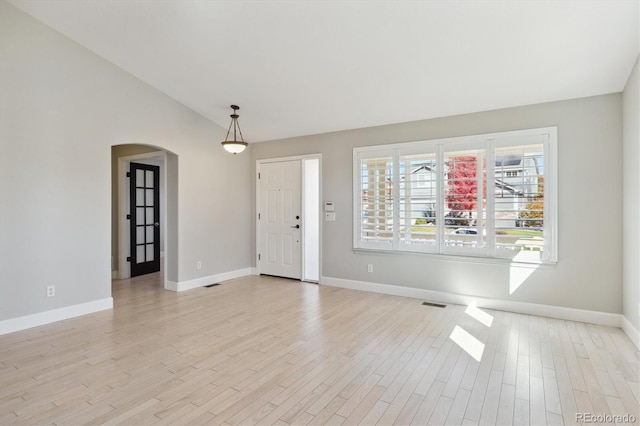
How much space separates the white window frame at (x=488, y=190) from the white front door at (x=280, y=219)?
1.26m

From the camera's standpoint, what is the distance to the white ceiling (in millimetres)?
2969

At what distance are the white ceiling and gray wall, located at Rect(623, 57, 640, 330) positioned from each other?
0.94ft

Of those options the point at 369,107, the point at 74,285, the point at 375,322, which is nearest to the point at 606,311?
the point at 375,322

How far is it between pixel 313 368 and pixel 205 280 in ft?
11.9

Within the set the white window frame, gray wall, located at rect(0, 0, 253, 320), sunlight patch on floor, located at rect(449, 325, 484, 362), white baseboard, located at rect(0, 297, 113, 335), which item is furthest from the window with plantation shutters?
white baseboard, located at rect(0, 297, 113, 335)

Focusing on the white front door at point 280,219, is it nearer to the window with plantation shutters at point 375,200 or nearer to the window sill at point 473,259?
the window with plantation shutters at point 375,200

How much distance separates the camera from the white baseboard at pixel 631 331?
325 cm

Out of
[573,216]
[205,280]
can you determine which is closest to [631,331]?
[573,216]

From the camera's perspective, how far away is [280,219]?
6.48 metres

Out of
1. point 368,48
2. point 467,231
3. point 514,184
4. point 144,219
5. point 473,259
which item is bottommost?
point 473,259

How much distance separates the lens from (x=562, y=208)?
4.03 meters

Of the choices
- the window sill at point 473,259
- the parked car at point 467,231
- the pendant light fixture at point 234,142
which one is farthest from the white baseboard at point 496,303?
the pendant light fixture at point 234,142

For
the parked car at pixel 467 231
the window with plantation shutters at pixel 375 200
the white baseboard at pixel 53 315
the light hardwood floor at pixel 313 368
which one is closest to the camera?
the light hardwood floor at pixel 313 368

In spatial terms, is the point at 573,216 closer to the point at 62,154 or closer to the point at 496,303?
the point at 496,303
